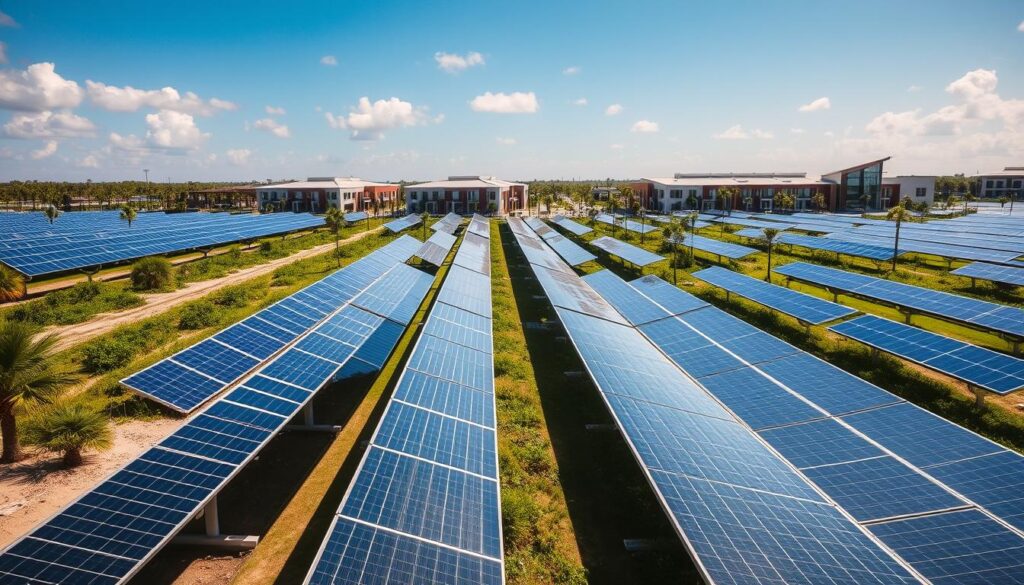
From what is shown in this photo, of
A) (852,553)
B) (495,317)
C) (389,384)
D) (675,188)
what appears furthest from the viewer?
(675,188)

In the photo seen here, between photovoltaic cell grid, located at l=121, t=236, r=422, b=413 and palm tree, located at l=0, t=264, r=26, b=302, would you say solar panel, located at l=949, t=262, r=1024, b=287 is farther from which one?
palm tree, located at l=0, t=264, r=26, b=302

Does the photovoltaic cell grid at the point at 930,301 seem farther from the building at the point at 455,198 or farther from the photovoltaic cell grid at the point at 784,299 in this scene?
the building at the point at 455,198

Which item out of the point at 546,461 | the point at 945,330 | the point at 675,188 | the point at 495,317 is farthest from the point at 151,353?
the point at 675,188

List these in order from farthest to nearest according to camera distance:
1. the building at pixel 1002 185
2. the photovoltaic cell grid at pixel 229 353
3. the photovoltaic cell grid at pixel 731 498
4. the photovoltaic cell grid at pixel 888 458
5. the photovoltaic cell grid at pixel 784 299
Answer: the building at pixel 1002 185
the photovoltaic cell grid at pixel 784 299
the photovoltaic cell grid at pixel 229 353
the photovoltaic cell grid at pixel 888 458
the photovoltaic cell grid at pixel 731 498

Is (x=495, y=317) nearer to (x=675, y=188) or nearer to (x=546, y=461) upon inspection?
→ (x=546, y=461)

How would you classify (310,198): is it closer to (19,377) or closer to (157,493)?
(19,377)

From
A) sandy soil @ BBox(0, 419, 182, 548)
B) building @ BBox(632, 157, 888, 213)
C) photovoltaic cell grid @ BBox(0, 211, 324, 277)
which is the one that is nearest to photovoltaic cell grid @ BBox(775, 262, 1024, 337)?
sandy soil @ BBox(0, 419, 182, 548)

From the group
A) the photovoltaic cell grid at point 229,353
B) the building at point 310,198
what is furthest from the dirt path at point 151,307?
the building at point 310,198
